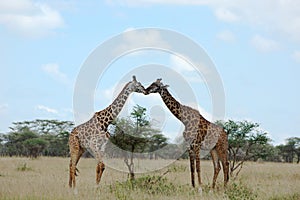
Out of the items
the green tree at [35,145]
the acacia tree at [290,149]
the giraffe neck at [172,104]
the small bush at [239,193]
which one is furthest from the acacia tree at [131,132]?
the acacia tree at [290,149]

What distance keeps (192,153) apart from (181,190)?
93 cm

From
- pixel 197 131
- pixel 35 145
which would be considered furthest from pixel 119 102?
pixel 35 145

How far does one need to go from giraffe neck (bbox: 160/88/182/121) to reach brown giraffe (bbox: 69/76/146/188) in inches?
33.7

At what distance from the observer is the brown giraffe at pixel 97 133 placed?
32.8ft

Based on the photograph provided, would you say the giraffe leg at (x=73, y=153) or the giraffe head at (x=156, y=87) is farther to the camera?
the giraffe head at (x=156, y=87)

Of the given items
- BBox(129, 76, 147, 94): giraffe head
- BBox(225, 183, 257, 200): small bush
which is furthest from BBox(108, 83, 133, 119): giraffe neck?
BBox(225, 183, 257, 200): small bush

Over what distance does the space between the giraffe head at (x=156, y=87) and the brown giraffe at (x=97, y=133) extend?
0.20m

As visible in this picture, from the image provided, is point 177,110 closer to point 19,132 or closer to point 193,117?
point 193,117

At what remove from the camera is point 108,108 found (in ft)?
34.3

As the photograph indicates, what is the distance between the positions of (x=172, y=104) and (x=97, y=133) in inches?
72.4

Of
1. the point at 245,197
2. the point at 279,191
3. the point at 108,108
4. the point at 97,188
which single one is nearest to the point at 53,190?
the point at 97,188

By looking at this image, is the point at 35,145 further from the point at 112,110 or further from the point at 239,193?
the point at 239,193

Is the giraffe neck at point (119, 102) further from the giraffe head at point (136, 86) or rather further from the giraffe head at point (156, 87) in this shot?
the giraffe head at point (156, 87)

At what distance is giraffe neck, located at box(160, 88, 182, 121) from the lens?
10.8 meters
